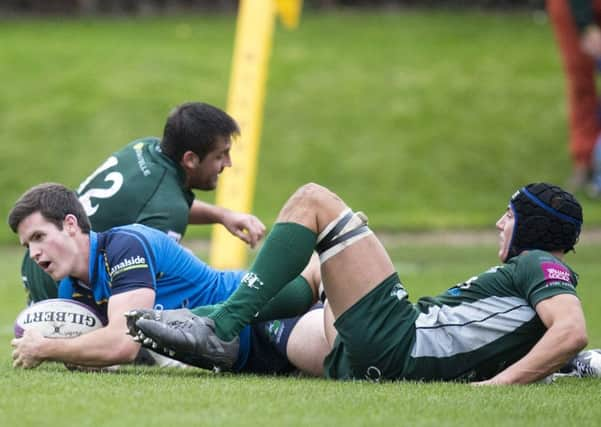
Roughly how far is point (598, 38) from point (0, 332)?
29.8 ft

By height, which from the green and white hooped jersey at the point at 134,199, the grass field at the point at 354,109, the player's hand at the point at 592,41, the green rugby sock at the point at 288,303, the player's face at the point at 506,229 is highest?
the player's hand at the point at 592,41

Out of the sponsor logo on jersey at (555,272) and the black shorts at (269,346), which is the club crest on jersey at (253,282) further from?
the sponsor logo on jersey at (555,272)

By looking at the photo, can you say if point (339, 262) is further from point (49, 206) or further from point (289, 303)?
point (49, 206)

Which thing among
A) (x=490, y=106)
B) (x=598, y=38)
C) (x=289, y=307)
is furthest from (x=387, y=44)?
(x=289, y=307)

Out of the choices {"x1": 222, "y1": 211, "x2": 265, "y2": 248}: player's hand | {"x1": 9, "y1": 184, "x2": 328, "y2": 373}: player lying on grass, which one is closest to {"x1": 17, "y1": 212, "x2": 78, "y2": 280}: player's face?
{"x1": 9, "y1": 184, "x2": 328, "y2": 373}: player lying on grass

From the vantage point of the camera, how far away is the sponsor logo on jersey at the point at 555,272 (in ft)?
20.7

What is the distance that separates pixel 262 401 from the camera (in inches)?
226

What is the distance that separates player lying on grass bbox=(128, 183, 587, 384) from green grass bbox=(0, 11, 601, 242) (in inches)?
504

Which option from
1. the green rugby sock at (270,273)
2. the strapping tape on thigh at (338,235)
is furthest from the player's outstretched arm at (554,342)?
the green rugby sock at (270,273)

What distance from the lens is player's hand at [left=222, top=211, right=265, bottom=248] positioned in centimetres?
861

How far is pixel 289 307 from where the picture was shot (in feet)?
23.6

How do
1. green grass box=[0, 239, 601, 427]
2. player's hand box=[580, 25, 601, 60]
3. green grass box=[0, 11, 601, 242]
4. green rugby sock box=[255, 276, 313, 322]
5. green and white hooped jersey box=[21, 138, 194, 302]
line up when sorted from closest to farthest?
green grass box=[0, 239, 601, 427] < green rugby sock box=[255, 276, 313, 322] < green and white hooped jersey box=[21, 138, 194, 302] < player's hand box=[580, 25, 601, 60] < green grass box=[0, 11, 601, 242]

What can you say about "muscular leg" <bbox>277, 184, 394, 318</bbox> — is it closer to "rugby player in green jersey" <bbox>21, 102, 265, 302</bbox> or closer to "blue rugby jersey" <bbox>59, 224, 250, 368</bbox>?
"blue rugby jersey" <bbox>59, 224, 250, 368</bbox>

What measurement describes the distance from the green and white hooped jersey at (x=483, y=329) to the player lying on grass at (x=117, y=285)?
67cm
